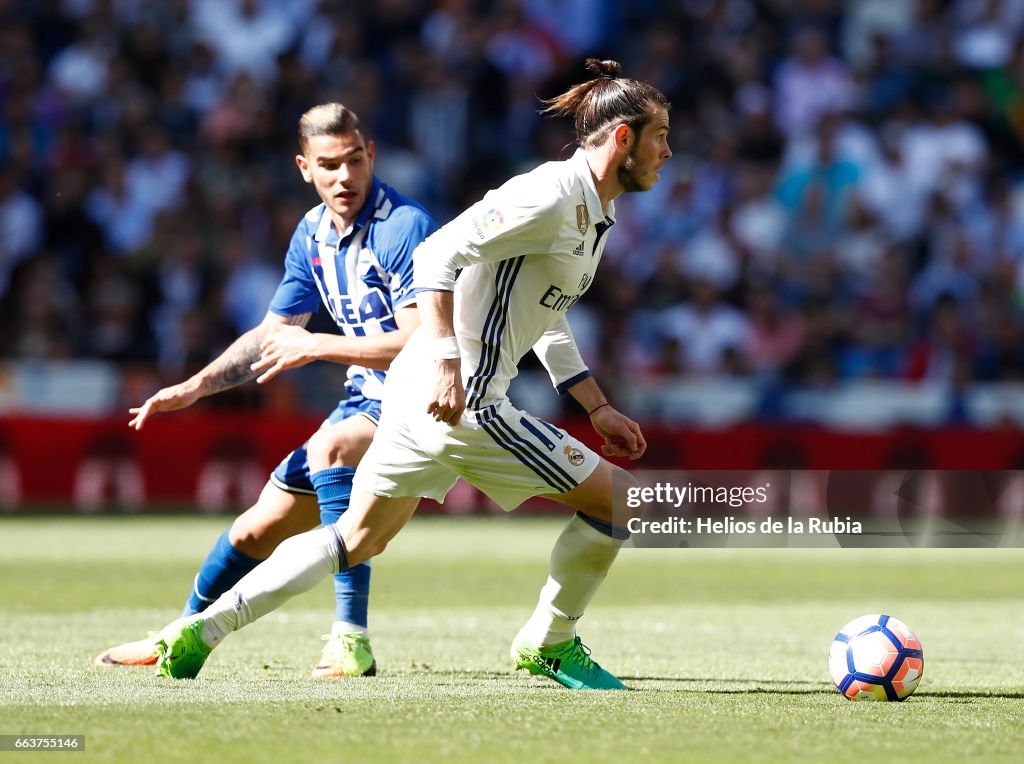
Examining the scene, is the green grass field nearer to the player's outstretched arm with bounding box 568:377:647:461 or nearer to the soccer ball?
the soccer ball

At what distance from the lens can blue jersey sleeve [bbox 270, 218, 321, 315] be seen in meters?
6.97

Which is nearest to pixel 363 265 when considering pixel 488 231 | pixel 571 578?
pixel 488 231

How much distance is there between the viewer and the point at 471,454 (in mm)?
5824

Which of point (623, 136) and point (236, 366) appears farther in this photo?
point (236, 366)

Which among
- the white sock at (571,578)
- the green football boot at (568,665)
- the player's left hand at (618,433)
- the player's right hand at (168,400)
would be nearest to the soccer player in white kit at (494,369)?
the white sock at (571,578)

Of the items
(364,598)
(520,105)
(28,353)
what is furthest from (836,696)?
(520,105)

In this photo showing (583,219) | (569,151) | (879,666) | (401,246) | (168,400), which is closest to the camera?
(583,219)

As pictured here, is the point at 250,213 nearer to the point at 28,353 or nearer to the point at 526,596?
the point at 28,353

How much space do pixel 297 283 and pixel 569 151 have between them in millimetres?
A: 12741

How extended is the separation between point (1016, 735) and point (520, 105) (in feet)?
50.1

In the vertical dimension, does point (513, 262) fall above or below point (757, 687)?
above

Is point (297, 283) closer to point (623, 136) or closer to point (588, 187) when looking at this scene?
point (588, 187)

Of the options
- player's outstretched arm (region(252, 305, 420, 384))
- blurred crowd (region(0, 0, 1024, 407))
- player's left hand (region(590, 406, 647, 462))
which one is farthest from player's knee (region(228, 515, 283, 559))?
blurred crowd (region(0, 0, 1024, 407))

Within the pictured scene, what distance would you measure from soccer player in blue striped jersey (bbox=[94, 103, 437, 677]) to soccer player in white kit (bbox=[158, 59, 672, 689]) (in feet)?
1.81
